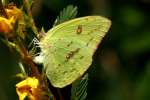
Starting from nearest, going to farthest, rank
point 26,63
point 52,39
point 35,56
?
point 26,63 < point 35,56 < point 52,39

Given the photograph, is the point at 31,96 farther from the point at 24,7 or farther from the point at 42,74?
the point at 24,7

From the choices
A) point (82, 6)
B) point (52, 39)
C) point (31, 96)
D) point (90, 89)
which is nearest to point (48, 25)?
point (82, 6)

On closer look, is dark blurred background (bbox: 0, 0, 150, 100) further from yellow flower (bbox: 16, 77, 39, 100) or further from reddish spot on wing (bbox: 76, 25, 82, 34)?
yellow flower (bbox: 16, 77, 39, 100)

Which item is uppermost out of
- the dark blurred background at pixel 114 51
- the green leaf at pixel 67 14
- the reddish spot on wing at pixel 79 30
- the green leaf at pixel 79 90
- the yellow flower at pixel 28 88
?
the green leaf at pixel 67 14

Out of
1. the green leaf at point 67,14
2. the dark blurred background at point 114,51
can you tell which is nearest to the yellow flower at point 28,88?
the green leaf at point 67,14

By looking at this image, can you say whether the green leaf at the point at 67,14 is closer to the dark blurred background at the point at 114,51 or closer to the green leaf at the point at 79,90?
the green leaf at the point at 79,90

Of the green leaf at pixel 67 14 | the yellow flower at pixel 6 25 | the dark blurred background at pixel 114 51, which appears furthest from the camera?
the dark blurred background at pixel 114 51

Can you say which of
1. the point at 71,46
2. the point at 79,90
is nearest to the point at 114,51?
the point at 71,46
